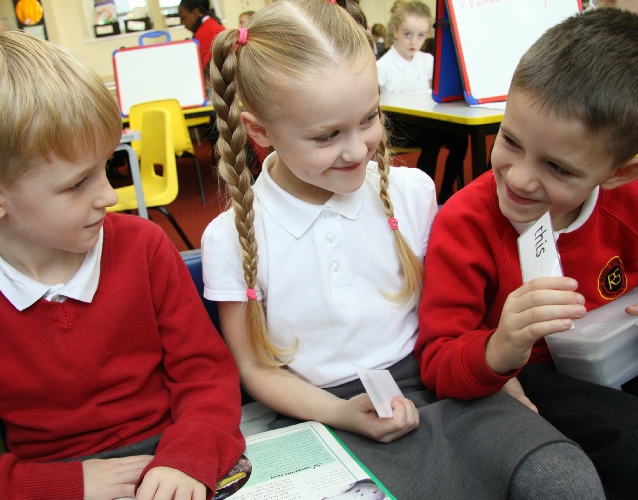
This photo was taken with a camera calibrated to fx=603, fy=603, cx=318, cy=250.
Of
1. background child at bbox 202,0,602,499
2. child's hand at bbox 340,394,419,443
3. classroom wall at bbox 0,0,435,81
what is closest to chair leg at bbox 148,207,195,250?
background child at bbox 202,0,602,499

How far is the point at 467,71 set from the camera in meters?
2.06

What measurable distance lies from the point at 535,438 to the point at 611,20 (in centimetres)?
59

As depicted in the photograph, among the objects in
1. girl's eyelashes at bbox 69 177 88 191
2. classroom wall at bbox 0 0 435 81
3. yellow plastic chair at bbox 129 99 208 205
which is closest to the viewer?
girl's eyelashes at bbox 69 177 88 191

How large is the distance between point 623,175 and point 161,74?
3.68 meters

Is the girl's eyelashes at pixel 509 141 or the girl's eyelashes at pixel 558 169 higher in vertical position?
the girl's eyelashes at pixel 509 141

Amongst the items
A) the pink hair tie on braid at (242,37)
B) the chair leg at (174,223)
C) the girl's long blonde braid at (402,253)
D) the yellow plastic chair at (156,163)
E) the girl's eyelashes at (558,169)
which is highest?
the pink hair tie on braid at (242,37)

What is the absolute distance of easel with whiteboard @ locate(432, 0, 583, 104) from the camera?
2.05 meters

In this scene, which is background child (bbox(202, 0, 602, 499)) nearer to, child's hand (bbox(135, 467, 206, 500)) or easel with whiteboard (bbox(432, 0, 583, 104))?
child's hand (bbox(135, 467, 206, 500))

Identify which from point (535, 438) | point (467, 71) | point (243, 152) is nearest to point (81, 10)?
point (467, 71)

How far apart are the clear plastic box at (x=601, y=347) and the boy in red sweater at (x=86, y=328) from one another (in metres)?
0.51

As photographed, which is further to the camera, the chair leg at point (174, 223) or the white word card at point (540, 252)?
the chair leg at point (174, 223)

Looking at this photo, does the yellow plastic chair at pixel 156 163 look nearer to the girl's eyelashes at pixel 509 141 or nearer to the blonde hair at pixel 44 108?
the blonde hair at pixel 44 108

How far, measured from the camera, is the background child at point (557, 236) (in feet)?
2.52

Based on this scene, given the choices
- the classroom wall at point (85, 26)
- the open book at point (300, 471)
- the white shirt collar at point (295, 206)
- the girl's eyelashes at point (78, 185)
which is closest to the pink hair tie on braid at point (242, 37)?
the white shirt collar at point (295, 206)
